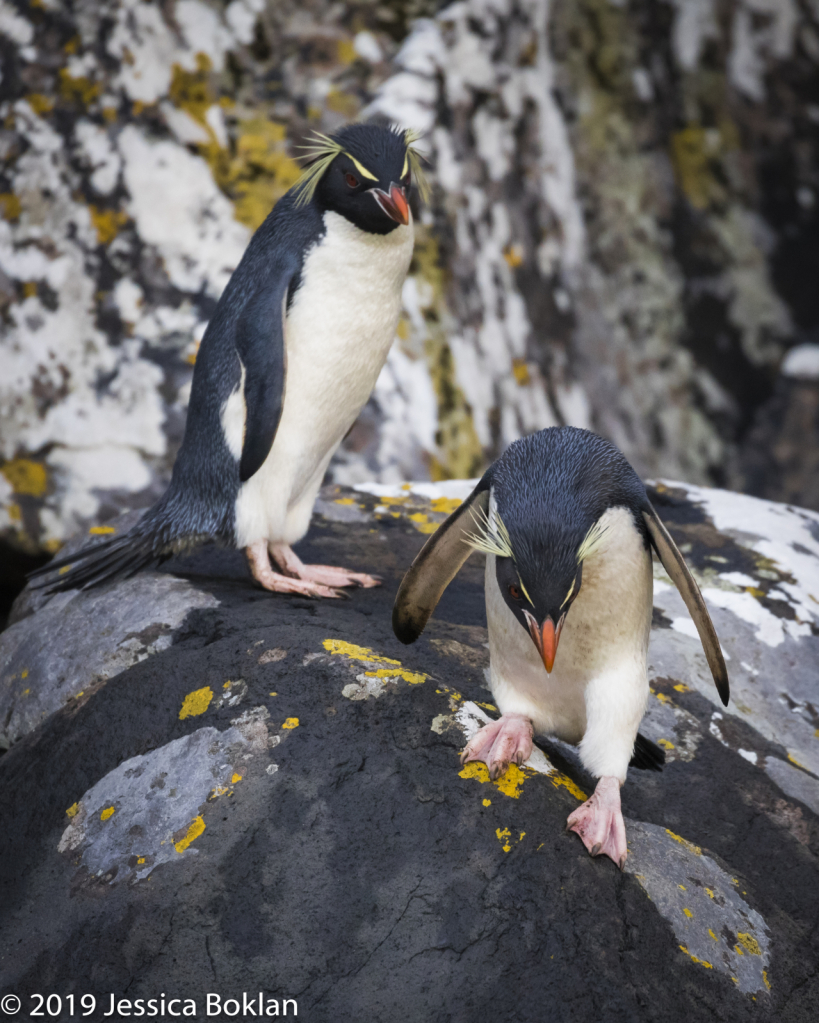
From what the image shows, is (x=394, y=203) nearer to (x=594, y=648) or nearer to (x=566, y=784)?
(x=594, y=648)

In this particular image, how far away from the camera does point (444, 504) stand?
317cm

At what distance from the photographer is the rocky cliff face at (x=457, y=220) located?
3.79 meters

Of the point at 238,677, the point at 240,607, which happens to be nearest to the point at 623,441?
the point at 240,607

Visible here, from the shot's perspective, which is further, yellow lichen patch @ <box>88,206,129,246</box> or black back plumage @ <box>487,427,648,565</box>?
yellow lichen patch @ <box>88,206,129,246</box>

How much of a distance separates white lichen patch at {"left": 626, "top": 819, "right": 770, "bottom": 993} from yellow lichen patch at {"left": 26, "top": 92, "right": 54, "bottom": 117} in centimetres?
358

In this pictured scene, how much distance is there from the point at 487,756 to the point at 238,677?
1.67ft

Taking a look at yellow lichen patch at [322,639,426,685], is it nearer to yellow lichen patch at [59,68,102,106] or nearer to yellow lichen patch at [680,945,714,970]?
yellow lichen patch at [680,945,714,970]

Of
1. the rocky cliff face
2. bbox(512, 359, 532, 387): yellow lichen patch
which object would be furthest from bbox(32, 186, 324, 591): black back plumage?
bbox(512, 359, 532, 387): yellow lichen patch

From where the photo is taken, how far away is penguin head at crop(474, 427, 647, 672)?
1497 millimetres

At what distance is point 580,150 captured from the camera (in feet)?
16.9

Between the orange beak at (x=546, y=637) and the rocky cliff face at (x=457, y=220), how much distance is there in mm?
2453

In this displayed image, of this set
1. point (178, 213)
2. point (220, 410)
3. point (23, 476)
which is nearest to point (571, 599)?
point (220, 410)

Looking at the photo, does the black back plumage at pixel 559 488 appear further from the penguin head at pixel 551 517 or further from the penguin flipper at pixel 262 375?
the penguin flipper at pixel 262 375

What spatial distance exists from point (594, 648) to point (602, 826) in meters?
0.32
